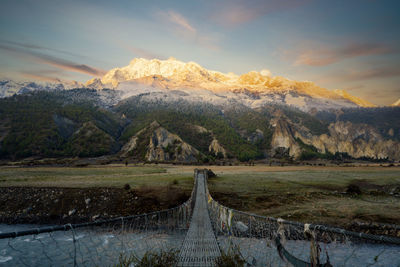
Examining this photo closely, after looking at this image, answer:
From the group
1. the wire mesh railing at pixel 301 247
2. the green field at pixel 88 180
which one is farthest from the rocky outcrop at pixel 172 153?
the wire mesh railing at pixel 301 247

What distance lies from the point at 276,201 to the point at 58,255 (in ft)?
102

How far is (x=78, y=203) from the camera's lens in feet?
115

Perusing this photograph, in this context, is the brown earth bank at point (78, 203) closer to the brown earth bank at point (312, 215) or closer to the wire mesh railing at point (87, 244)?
the brown earth bank at point (312, 215)

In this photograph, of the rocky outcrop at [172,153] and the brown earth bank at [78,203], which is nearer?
the brown earth bank at [78,203]

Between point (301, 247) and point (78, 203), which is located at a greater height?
point (301, 247)

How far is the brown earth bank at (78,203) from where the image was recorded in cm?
3272

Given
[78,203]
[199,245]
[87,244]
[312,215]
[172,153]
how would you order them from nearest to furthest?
[87,244] < [199,245] < [312,215] < [78,203] < [172,153]

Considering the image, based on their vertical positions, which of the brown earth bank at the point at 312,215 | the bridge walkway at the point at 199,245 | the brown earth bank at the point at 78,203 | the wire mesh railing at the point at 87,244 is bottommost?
the brown earth bank at the point at 78,203

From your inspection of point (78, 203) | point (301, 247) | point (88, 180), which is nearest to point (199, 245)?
point (301, 247)

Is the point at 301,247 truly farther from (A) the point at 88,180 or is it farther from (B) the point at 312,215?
(A) the point at 88,180

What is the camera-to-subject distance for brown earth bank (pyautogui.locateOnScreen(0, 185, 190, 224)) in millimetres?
32719

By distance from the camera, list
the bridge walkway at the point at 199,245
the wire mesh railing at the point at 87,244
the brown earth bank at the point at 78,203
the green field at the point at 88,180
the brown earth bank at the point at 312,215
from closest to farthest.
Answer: the wire mesh railing at the point at 87,244, the bridge walkway at the point at 199,245, the brown earth bank at the point at 312,215, the brown earth bank at the point at 78,203, the green field at the point at 88,180

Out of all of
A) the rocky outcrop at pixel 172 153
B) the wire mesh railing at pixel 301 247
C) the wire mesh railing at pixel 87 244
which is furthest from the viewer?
the rocky outcrop at pixel 172 153

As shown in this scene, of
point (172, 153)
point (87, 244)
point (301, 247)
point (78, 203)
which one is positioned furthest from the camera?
point (172, 153)
